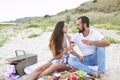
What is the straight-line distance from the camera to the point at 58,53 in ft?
22.4

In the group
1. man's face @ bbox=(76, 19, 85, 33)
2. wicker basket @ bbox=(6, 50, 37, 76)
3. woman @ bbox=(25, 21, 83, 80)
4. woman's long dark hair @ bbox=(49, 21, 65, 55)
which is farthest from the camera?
wicker basket @ bbox=(6, 50, 37, 76)

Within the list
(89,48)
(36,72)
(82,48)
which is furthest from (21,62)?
(89,48)

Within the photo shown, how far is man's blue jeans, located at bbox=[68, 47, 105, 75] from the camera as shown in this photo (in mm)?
6598

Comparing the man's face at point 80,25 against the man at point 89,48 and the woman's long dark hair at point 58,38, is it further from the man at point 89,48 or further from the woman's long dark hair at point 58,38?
the woman's long dark hair at point 58,38

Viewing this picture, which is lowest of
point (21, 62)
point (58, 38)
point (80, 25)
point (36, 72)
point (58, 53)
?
point (36, 72)

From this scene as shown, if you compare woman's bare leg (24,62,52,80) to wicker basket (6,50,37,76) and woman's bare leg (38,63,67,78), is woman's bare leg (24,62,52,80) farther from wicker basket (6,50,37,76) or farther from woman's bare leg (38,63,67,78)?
wicker basket (6,50,37,76)

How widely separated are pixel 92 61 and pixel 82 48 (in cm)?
33

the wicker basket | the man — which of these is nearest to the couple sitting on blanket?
the man

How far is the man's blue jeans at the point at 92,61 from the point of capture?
660 cm

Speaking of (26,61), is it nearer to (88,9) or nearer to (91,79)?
(91,79)

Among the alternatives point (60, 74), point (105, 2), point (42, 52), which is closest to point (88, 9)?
point (105, 2)

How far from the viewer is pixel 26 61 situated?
7.26 meters

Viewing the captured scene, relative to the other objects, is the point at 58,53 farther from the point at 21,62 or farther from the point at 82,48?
the point at 21,62

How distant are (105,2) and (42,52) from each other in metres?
57.0
